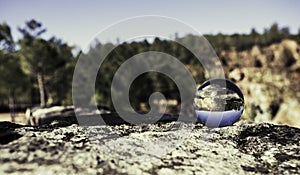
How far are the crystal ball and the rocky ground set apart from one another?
21.5 inches

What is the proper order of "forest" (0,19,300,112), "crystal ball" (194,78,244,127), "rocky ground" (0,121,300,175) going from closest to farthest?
1. "rocky ground" (0,121,300,175)
2. "crystal ball" (194,78,244,127)
3. "forest" (0,19,300,112)

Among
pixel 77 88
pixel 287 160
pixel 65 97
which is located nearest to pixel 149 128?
pixel 287 160

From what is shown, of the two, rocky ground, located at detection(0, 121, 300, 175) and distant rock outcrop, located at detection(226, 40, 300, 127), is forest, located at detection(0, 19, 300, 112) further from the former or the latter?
rocky ground, located at detection(0, 121, 300, 175)

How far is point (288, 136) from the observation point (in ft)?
11.0

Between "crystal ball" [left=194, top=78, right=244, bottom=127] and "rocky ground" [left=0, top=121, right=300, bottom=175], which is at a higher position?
"crystal ball" [left=194, top=78, right=244, bottom=127]

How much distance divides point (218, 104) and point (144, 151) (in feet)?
6.32

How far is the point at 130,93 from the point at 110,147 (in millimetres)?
20583

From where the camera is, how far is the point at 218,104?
4.20m

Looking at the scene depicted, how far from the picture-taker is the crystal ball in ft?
13.0

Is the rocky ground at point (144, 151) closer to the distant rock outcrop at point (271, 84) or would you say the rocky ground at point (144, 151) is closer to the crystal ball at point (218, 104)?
the crystal ball at point (218, 104)

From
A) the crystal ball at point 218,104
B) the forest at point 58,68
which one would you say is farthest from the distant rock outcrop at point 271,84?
the crystal ball at point 218,104

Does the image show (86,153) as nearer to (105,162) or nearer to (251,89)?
(105,162)

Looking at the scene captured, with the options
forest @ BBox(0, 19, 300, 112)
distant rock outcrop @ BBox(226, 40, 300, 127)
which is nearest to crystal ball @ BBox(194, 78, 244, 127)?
distant rock outcrop @ BBox(226, 40, 300, 127)

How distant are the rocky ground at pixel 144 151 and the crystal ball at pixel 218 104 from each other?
1.79 feet
